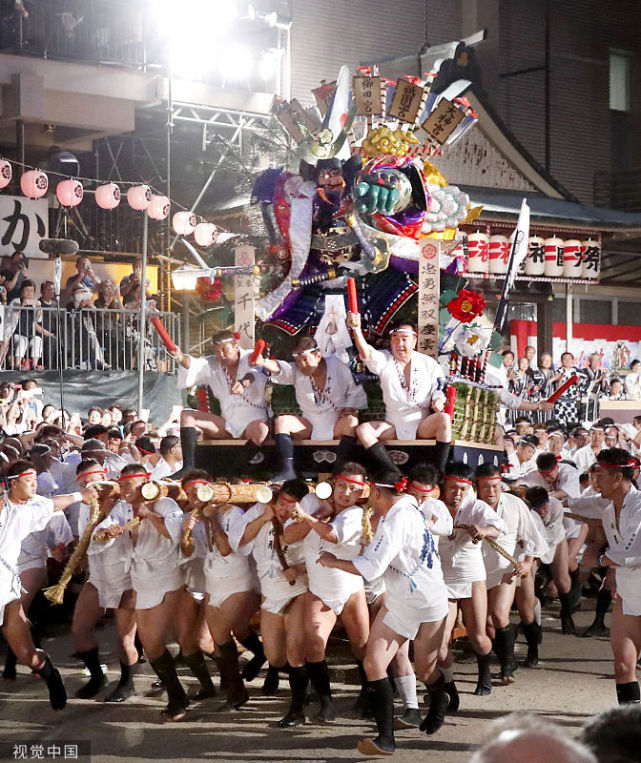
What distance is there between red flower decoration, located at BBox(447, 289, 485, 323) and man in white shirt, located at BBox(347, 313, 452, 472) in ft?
1.85

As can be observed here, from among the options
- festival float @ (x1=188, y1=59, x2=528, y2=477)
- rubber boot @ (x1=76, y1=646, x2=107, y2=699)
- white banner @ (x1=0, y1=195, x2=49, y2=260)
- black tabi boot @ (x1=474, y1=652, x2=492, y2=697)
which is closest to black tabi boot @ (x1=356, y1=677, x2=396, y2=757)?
black tabi boot @ (x1=474, y1=652, x2=492, y2=697)

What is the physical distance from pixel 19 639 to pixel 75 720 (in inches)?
25.3

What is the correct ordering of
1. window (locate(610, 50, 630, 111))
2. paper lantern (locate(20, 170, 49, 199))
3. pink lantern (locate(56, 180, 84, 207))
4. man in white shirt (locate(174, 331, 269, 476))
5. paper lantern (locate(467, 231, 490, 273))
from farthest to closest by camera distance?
window (locate(610, 50, 630, 111)) < paper lantern (locate(467, 231, 490, 273)) < pink lantern (locate(56, 180, 84, 207)) < paper lantern (locate(20, 170, 49, 199)) < man in white shirt (locate(174, 331, 269, 476))

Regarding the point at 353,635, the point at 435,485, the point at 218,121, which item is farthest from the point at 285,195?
the point at 218,121

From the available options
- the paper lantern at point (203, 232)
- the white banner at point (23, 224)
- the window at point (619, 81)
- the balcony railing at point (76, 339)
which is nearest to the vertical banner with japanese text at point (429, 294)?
the balcony railing at point (76, 339)

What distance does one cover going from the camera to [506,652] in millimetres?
8516

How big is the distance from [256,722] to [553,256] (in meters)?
14.0

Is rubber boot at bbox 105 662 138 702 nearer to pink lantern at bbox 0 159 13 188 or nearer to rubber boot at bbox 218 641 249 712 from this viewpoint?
rubber boot at bbox 218 641 249 712

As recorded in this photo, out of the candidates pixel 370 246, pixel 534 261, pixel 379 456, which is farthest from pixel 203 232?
pixel 379 456

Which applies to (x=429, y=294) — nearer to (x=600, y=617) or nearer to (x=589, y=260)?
(x=600, y=617)

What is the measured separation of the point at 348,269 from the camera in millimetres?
9336

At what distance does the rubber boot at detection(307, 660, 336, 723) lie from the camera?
7.43m

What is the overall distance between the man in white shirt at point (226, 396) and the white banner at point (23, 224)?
924cm

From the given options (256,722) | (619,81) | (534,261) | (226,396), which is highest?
(619,81)
